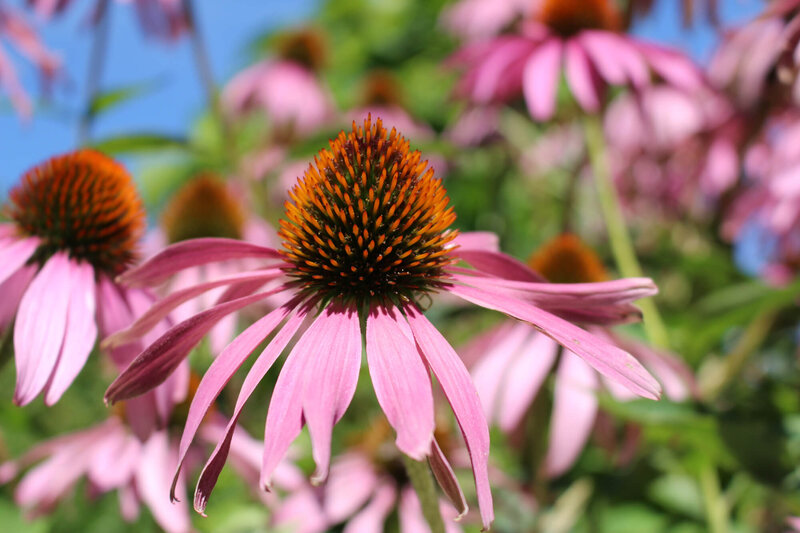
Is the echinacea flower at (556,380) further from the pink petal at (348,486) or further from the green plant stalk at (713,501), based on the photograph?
the pink petal at (348,486)

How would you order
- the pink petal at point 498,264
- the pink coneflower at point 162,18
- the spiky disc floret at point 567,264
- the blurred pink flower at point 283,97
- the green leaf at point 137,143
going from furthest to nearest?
the blurred pink flower at point 283,97, the pink coneflower at point 162,18, the spiky disc floret at point 567,264, the green leaf at point 137,143, the pink petal at point 498,264

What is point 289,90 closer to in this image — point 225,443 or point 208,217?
point 208,217

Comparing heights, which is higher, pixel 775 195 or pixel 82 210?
pixel 82 210

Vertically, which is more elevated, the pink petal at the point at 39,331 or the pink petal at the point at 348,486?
the pink petal at the point at 39,331

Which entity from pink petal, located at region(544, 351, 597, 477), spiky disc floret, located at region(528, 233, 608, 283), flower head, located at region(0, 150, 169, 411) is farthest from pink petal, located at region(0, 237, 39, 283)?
spiky disc floret, located at region(528, 233, 608, 283)

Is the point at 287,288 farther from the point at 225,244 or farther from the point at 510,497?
the point at 510,497

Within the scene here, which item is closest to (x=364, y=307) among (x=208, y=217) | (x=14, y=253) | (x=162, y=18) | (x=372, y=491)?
(x=14, y=253)

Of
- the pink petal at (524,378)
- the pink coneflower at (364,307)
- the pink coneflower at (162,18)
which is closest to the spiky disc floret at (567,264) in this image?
the pink petal at (524,378)
